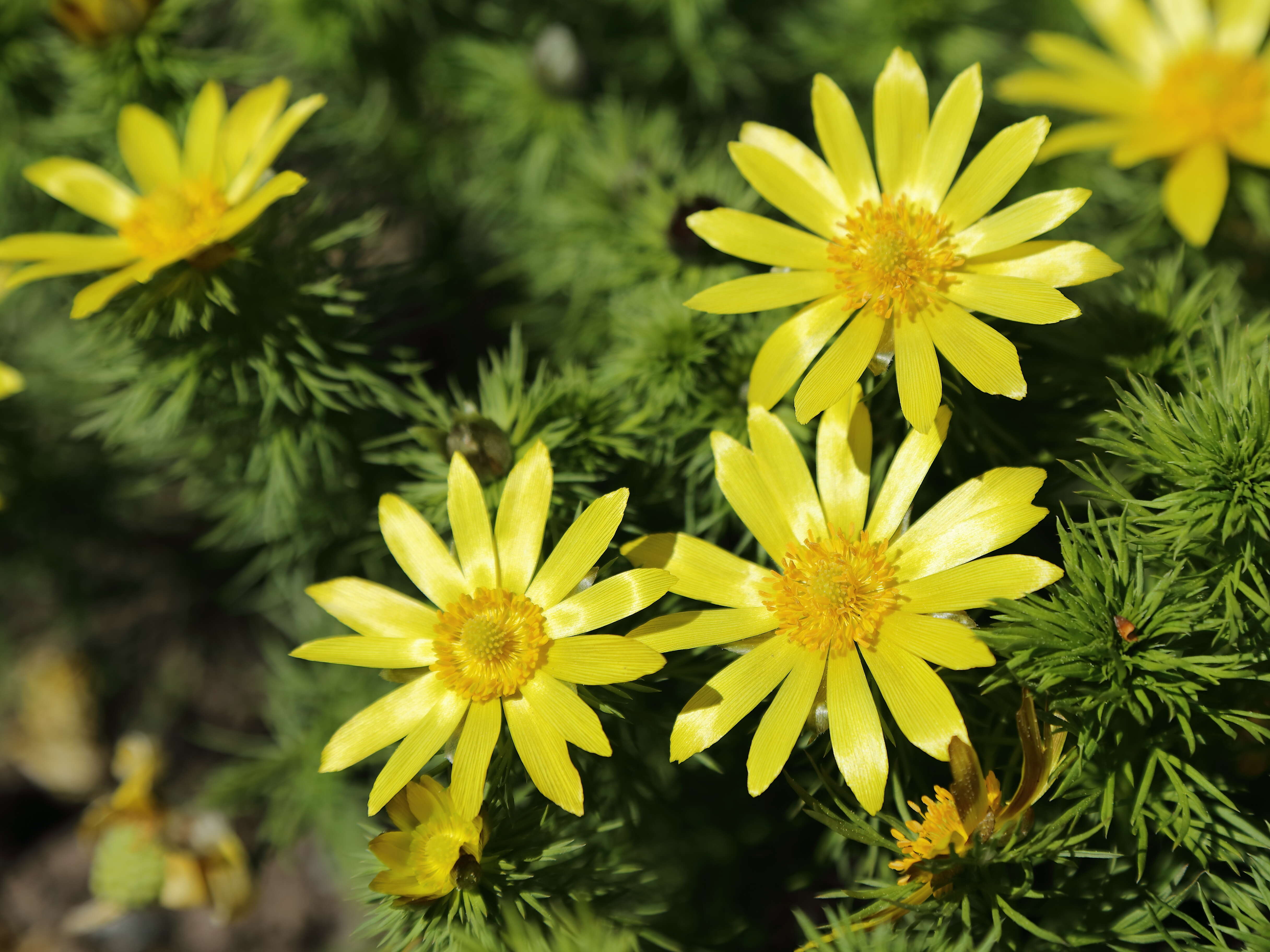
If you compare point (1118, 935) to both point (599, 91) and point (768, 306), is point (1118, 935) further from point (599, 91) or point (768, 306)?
point (599, 91)

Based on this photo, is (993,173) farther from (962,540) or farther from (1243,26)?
(1243,26)

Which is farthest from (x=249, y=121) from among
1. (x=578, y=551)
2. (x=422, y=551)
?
(x=578, y=551)

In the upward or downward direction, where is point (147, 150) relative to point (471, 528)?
upward

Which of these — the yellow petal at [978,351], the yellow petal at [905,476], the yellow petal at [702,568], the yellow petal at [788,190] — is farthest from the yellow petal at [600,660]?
the yellow petal at [788,190]

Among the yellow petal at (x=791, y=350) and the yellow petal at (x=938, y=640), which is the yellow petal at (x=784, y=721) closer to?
the yellow petal at (x=938, y=640)

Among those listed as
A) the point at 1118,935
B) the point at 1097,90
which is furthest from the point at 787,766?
the point at 1097,90
